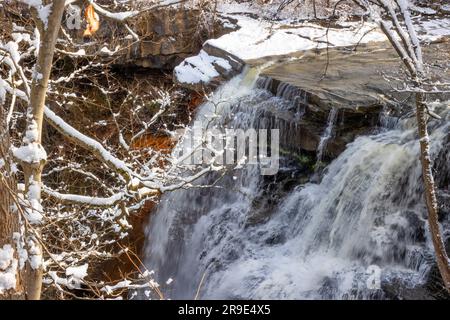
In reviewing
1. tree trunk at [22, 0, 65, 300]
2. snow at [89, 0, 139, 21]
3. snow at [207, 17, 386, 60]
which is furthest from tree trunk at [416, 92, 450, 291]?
snow at [207, 17, 386, 60]

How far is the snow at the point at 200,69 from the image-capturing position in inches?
367

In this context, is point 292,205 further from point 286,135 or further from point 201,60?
point 201,60

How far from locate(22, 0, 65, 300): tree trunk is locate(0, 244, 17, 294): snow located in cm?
33

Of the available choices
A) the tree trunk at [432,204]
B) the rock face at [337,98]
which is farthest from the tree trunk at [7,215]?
the rock face at [337,98]

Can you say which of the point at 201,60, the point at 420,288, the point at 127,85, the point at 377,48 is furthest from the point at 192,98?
the point at 420,288

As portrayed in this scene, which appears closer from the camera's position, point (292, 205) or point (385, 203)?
point (385, 203)

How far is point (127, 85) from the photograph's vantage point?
11695 millimetres

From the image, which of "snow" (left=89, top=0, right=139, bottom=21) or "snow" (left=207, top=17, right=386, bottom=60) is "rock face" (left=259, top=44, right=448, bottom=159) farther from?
"snow" (left=89, top=0, right=139, bottom=21)

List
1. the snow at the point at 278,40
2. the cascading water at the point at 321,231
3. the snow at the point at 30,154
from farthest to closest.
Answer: the snow at the point at 278,40 < the cascading water at the point at 321,231 < the snow at the point at 30,154

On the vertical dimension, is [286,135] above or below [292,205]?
above

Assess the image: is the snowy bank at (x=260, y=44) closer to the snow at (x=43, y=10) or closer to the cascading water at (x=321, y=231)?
the cascading water at (x=321, y=231)

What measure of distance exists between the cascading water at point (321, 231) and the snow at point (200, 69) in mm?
1430

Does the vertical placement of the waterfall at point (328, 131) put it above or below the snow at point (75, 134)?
below
